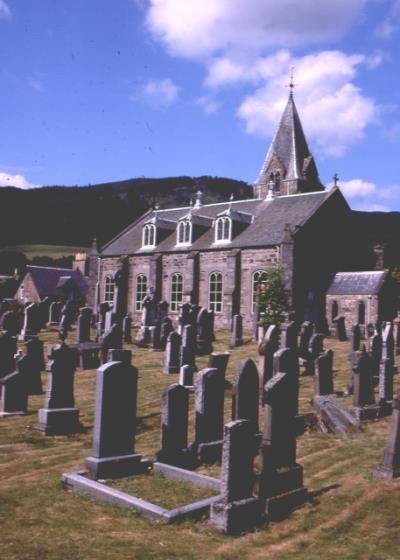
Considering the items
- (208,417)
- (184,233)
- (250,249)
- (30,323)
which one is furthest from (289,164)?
(208,417)

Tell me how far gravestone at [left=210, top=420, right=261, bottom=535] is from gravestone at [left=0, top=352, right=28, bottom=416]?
7.87 m

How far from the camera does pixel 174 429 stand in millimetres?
9523

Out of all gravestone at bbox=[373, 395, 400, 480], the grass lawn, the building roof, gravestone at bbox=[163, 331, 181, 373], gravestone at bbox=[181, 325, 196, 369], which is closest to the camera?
the grass lawn

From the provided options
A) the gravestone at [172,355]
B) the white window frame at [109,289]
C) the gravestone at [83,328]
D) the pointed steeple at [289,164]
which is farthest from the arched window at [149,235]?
the gravestone at [172,355]

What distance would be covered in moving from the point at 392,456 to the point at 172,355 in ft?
38.9

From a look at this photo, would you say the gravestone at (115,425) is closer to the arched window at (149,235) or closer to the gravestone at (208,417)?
the gravestone at (208,417)

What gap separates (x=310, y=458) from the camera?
9.75 meters

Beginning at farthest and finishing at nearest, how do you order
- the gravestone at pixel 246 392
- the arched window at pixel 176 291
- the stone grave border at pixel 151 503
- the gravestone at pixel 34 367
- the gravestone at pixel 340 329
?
the arched window at pixel 176 291 < the gravestone at pixel 340 329 < the gravestone at pixel 34 367 < the gravestone at pixel 246 392 < the stone grave border at pixel 151 503

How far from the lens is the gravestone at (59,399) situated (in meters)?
11.8

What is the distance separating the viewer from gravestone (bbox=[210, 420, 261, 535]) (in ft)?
22.6

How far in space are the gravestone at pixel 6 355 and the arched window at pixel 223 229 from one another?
25328 millimetres

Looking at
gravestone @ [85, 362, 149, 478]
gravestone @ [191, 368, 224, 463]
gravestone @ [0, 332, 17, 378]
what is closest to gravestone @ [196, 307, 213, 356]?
gravestone @ [0, 332, 17, 378]

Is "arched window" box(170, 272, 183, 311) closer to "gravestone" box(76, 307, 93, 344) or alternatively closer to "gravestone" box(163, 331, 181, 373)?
"gravestone" box(76, 307, 93, 344)

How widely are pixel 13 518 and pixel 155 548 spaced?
6.50 ft
